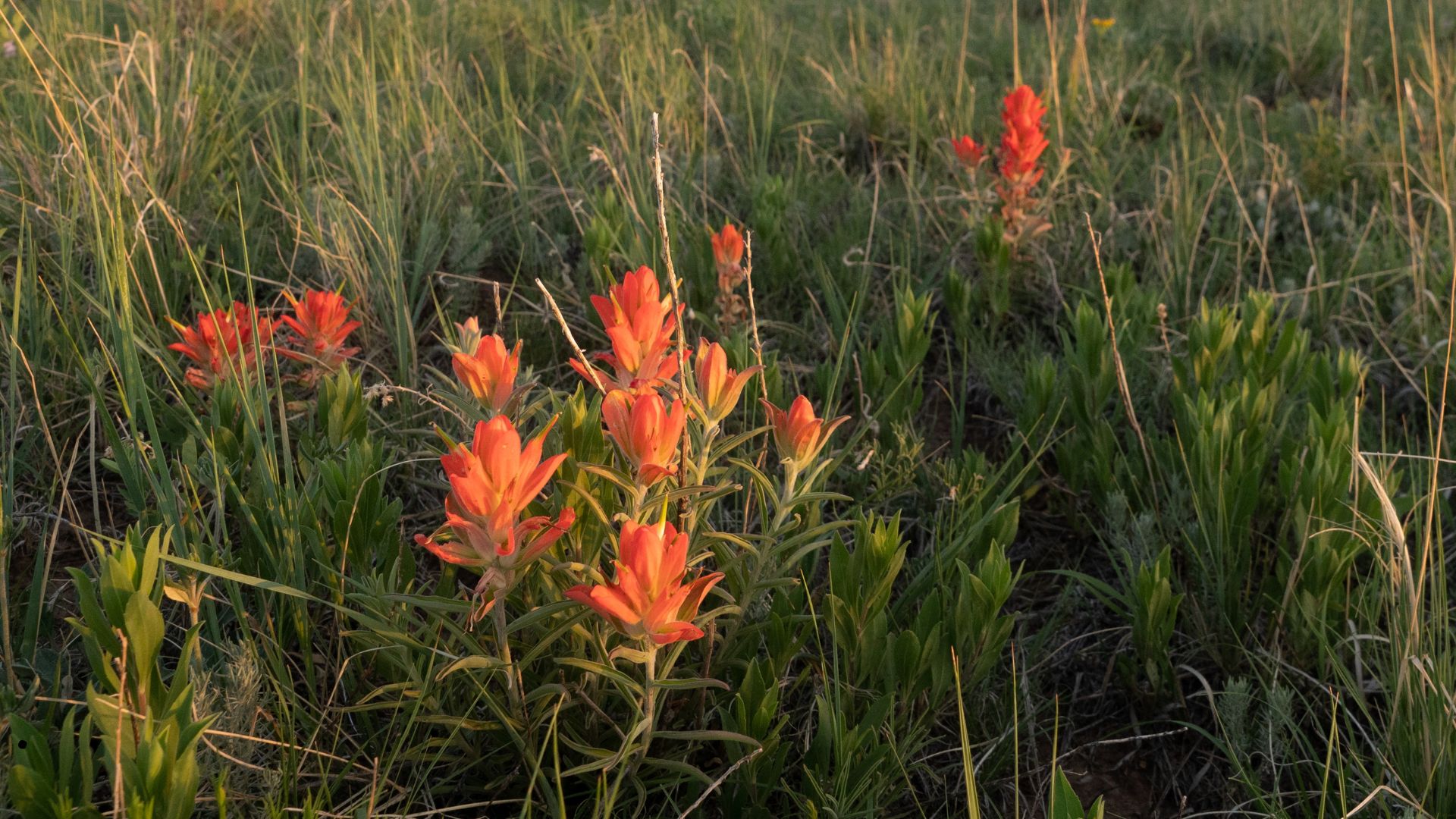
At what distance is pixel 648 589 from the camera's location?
130cm

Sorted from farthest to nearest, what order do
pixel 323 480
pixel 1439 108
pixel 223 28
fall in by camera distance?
pixel 223 28
pixel 1439 108
pixel 323 480

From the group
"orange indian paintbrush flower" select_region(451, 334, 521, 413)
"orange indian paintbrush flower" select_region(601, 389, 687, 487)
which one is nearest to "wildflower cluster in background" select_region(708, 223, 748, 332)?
"orange indian paintbrush flower" select_region(451, 334, 521, 413)

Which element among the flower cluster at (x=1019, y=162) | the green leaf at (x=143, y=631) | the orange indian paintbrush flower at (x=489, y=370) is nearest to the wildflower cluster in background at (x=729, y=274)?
the flower cluster at (x=1019, y=162)

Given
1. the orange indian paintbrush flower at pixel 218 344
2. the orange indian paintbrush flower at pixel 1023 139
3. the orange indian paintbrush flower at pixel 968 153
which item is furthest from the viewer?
the orange indian paintbrush flower at pixel 968 153

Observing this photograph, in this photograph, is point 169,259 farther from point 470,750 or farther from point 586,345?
point 470,750

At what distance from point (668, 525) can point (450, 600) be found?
0.30m

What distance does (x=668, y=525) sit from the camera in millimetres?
1468

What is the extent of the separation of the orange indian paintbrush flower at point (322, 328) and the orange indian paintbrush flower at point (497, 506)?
0.88 metres

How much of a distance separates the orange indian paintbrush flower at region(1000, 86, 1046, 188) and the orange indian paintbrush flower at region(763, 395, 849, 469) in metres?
1.64

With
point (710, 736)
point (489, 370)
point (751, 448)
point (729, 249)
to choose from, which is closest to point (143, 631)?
point (489, 370)

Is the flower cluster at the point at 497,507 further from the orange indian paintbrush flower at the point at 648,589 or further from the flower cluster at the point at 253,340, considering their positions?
the flower cluster at the point at 253,340

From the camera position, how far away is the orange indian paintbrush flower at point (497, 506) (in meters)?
1.27

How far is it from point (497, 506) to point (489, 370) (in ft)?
1.01

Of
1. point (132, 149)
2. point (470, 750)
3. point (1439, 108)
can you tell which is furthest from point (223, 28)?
point (1439, 108)
